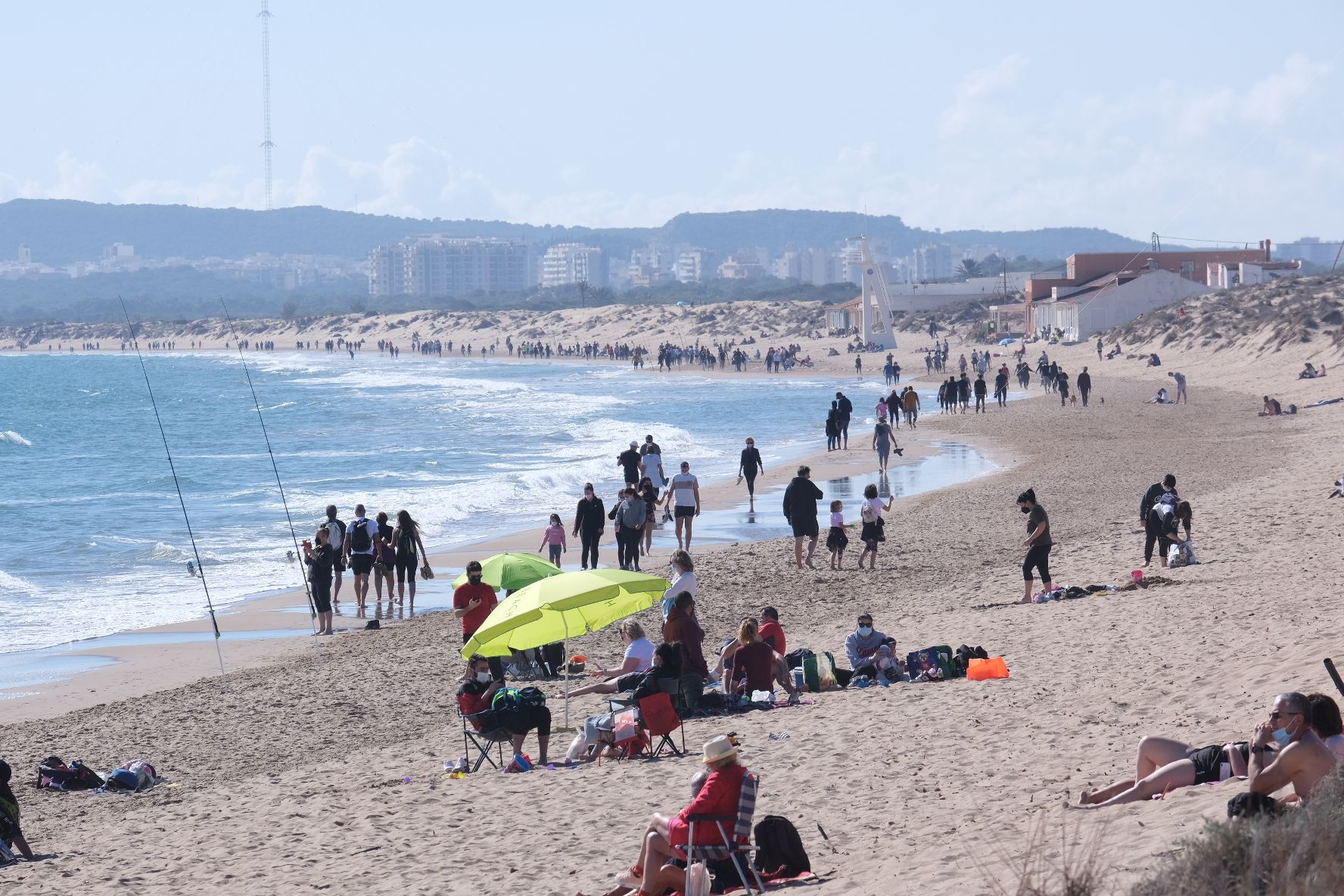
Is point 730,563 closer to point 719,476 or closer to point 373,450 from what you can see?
point 719,476

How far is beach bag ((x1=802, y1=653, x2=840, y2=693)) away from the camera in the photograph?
10.5 meters

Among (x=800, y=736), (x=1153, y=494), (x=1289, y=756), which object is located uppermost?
(x=1153, y=494)

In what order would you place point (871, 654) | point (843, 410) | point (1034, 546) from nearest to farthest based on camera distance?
point (871, 654)
point (1034, 546)
point (843, 410)

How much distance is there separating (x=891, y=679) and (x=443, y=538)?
12979 millimetres

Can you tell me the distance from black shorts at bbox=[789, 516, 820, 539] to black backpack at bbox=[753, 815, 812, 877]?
9434 mm

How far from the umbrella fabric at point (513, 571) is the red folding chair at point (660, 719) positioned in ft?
9.23

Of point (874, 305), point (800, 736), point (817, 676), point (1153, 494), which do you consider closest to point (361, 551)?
point (817, 676)

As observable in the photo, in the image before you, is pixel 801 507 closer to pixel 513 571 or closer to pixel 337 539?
pixel 513 571

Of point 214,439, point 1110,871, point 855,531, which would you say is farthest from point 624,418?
point 1110,871

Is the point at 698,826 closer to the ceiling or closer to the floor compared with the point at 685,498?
closer to the floor

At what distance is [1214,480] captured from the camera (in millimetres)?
21250

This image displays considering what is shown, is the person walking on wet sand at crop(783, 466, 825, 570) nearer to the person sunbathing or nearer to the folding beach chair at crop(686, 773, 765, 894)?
the person sunbathing

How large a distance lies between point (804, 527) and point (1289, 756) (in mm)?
10294

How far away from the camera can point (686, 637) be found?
32.9 feet
